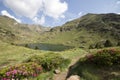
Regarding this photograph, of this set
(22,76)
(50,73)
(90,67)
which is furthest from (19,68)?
(90,67)

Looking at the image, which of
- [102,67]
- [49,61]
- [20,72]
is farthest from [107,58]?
[20,72]

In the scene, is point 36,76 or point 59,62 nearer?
point 36,76

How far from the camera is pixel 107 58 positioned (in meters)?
15.8

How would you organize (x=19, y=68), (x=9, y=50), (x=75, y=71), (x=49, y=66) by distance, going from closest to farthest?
(x=19, y=68) → (x=75, y=71) → (x=49, y=66) → (x=9, y=50)

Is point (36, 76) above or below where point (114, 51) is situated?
below

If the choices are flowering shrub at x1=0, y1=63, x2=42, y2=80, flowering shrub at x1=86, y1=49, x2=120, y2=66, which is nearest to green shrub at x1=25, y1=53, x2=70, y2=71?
flowering shrub at x1=0, y1=63, x2=42, y2=80

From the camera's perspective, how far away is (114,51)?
16.2m

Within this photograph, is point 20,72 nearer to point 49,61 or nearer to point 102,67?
point 49,61

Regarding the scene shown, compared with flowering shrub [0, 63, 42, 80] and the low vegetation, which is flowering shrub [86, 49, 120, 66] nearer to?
the low vegetation

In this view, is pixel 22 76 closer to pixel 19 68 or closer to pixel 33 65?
pixel 19 68

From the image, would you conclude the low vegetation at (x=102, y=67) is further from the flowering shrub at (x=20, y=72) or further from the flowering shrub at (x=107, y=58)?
the flowering shrub at (x=20, y=72)

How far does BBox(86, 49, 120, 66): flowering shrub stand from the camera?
615 inches

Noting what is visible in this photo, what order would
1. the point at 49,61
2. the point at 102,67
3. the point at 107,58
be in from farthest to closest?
the point at 49,61
the point at 102,67
the point at 107,58

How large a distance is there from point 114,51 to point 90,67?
2.40m
